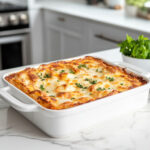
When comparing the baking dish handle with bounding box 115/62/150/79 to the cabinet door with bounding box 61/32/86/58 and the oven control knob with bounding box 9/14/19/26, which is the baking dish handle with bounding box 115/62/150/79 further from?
the oven control knob with bounding box 9/14/19/26

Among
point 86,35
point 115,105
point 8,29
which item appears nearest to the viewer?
point 115,105

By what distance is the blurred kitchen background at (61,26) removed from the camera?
2666 millimetres

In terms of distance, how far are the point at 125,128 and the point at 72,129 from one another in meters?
0.18

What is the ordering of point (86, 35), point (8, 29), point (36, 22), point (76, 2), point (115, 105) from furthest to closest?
point (76, 2) < point (36, 22) < point (8, 29) < point (86, 35) < point (115, 105)

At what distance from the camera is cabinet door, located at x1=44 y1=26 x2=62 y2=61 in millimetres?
3322

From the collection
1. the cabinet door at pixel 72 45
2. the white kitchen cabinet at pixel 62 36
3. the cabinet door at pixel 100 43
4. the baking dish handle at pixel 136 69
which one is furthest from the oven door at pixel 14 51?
the baking dish handle at pixel 136 69

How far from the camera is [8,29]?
3.05 metres

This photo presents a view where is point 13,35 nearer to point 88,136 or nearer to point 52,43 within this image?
point 52,43

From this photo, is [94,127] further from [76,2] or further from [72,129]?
[76,2]

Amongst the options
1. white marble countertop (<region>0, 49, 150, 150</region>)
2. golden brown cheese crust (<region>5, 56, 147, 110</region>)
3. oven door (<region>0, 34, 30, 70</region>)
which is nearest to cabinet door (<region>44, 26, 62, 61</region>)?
oven door (<region>0, 34, 30, 70</region>)

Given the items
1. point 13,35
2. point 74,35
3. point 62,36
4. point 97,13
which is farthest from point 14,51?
point 97,13

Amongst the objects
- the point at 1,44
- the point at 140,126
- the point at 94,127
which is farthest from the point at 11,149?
the point at 1,44

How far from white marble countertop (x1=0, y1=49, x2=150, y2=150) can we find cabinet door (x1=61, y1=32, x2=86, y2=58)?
6.67ft

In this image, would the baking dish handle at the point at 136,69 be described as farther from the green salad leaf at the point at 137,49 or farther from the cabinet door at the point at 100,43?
the cabinet door at the point at 100,43
